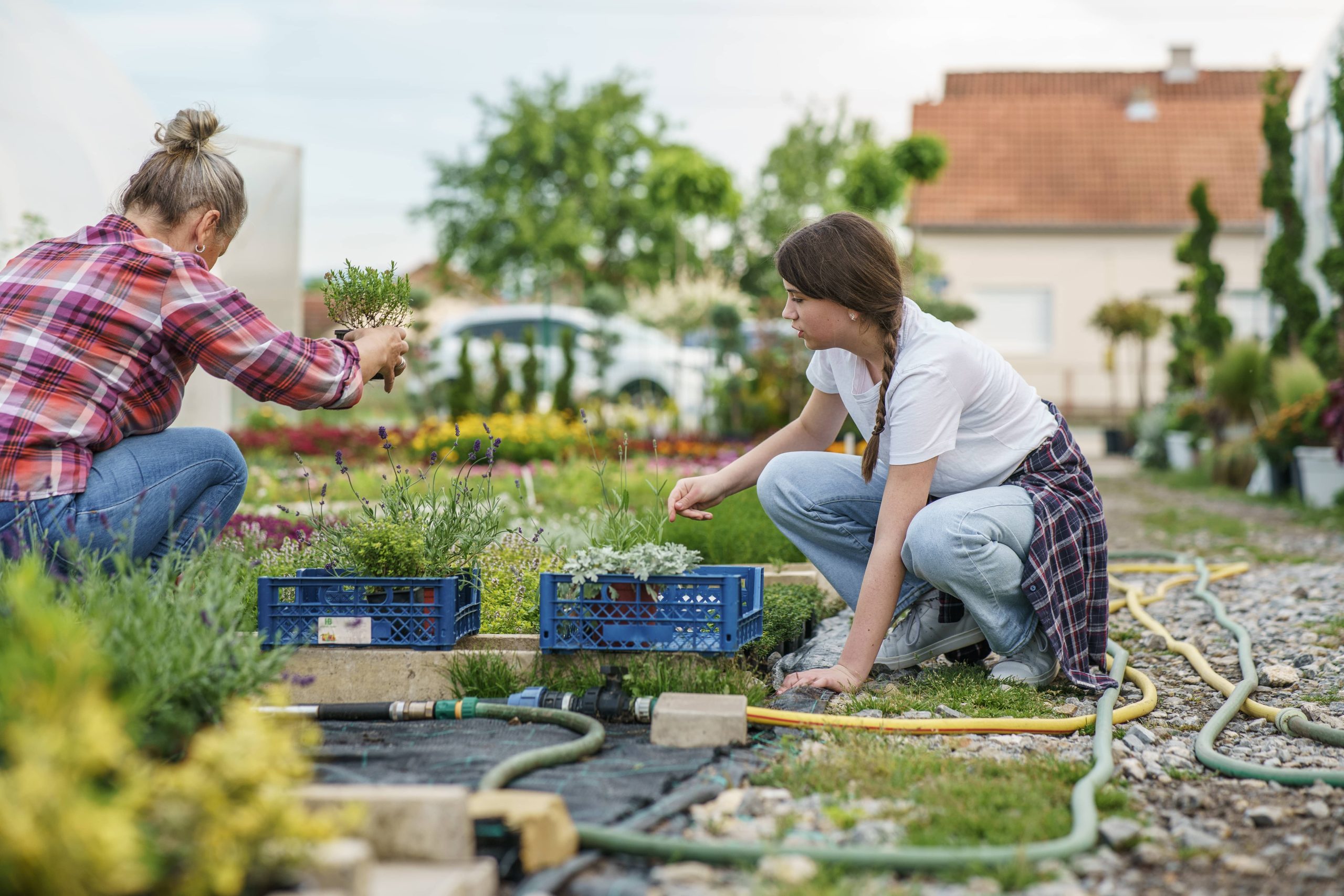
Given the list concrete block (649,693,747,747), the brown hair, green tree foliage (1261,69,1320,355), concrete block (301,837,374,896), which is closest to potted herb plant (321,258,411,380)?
the brown hair

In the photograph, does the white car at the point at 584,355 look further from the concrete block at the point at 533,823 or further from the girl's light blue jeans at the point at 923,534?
the concrete block at the point at 533,823

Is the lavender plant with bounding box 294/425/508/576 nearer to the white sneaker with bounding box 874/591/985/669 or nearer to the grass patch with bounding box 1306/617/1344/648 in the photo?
the white sneaker with bounding box 874/591/985/669

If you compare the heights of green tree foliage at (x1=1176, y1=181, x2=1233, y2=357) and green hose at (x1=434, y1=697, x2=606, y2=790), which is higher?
green tree foliage at (x1=1176, y1=181, x2=1233, y2=357)

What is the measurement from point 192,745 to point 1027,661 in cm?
219

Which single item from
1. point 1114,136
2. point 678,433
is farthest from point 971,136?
point 678,433

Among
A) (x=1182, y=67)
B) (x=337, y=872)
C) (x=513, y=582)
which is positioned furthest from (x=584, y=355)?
(x=1182, y=67)

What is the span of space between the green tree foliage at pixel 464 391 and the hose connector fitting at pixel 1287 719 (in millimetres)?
9402

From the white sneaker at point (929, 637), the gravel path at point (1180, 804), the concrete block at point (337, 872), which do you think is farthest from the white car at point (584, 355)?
the concrete block at point (337, 872)

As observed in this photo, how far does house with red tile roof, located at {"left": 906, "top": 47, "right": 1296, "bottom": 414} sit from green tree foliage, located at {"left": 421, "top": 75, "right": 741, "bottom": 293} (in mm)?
6922

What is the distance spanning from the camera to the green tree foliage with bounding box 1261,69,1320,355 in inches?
410

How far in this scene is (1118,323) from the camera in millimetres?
18672

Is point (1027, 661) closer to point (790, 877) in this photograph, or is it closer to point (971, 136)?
point (790, 877)

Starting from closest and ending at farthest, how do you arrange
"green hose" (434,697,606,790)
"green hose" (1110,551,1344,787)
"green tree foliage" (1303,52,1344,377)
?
"green hose" (434,697,606,790) → "green hose" (1110,551,1344,787) → "green tree foliage" (1303,52,1344,377)

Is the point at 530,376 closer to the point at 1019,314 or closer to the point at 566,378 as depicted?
the point at 566,378
